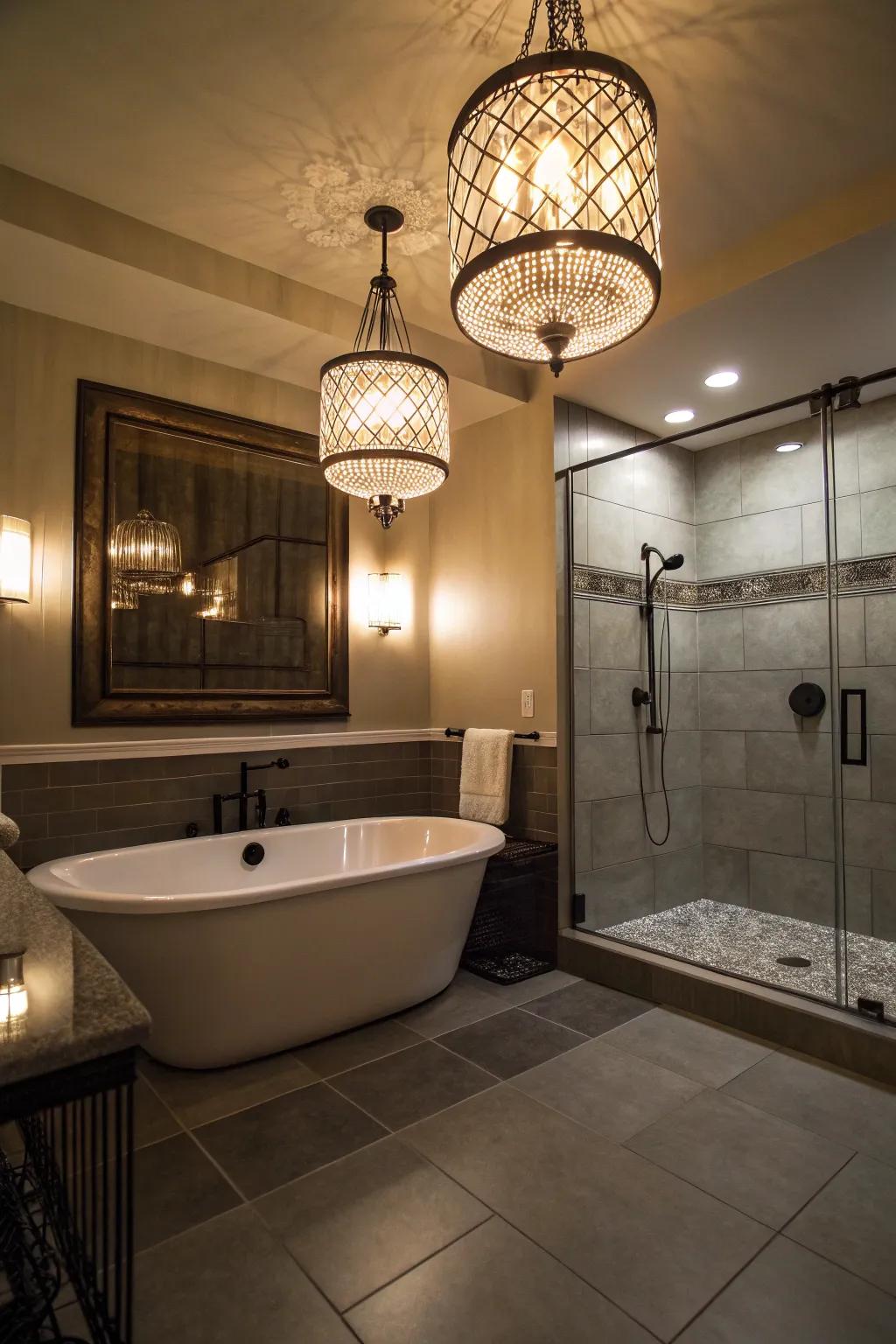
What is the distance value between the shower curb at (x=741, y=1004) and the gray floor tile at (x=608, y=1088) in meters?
0.43

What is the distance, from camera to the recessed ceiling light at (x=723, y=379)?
3186 mm

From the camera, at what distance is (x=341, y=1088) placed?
2.28m

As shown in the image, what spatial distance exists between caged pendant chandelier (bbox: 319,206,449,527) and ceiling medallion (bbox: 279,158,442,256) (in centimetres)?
5

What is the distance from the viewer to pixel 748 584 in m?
3.95

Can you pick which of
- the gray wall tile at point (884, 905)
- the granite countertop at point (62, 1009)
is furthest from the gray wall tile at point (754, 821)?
the granite countertop at point (62, 1009)

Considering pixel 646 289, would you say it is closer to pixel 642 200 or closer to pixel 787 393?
pixel 642 200

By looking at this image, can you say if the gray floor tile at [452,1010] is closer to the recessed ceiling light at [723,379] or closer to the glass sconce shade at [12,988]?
the glass sconce shade at [12,988]

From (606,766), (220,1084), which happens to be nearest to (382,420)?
(606,766)

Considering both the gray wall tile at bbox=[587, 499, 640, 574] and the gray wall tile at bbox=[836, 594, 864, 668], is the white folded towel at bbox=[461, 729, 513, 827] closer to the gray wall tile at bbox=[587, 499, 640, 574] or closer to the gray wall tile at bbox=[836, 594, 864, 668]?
the gray wall tile at bbox=[587, 499, 640, 574]

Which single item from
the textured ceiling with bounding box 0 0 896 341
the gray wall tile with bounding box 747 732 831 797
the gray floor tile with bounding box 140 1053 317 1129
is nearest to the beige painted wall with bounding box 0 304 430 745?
the textured ceiling with bounding box 0 0 896 341

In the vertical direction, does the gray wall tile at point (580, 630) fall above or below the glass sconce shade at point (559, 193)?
below

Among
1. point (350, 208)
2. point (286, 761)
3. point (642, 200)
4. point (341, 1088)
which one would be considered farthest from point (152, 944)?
point (350, 208)

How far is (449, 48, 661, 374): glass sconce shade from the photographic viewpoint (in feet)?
4.46

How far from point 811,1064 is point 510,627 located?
207 cm
